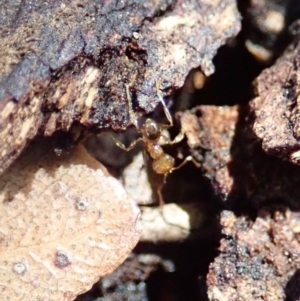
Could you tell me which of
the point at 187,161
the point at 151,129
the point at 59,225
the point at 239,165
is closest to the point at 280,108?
the point at 239,165

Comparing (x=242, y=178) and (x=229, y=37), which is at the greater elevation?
(x=229, y=37)

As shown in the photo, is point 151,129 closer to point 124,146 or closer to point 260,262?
point 124,146

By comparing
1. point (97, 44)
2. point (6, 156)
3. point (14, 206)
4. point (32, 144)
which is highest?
point (97, 44)

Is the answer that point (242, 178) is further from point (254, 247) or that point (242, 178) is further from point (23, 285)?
point (23, 285)

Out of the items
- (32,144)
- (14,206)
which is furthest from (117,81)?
(14,206)

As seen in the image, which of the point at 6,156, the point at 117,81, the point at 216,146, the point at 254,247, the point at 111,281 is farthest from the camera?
the point at 111,281

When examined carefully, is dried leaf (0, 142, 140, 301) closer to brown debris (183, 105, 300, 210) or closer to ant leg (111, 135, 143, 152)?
ant leg (111, 135, 143, 152)

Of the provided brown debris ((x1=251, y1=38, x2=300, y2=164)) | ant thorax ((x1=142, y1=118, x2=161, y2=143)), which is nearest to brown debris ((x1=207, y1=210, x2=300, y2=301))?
brown debris ((x1=251, y1=38, x2=300, y2=164))
